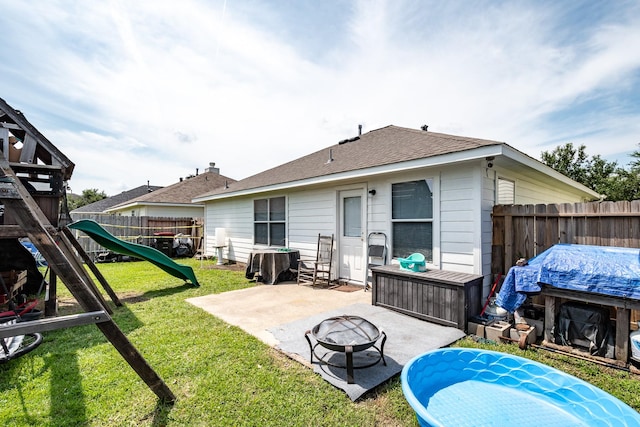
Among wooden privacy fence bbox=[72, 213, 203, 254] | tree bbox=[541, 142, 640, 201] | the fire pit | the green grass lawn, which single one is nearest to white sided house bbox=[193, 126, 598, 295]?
the green grass lawn

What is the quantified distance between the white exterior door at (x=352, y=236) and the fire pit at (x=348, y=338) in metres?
3.20

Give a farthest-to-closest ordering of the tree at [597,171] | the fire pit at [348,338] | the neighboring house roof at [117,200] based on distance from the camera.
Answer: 1. the neighboring house roof at [117,200]
2. the tree at [597,171]
3. the fire pit at [348,338]

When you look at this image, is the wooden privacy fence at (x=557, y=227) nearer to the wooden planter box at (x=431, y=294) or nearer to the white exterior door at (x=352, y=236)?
the wooden planter box at (x=431, y=294)

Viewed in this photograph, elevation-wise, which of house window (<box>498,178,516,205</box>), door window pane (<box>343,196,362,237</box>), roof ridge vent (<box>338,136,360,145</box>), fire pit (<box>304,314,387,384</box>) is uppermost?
roof ridge vent (<box>338,136,360,145</box>)

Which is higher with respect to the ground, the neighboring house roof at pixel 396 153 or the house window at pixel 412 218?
the neighboring house roof at pixel 396 153

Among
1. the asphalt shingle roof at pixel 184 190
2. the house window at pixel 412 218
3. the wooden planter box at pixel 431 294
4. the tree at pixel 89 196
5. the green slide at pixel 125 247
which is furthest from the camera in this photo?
the tree at pixel 89 196

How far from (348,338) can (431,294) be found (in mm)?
1902

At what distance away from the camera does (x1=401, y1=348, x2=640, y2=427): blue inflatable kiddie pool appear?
2006 millimetres

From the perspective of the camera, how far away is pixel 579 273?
116 inches

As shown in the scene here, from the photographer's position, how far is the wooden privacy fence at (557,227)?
349 centimetres

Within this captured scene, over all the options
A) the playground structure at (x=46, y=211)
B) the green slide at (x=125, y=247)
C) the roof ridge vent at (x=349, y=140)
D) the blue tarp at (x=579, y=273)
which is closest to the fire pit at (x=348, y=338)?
the playground structure at (x=46, y=211)

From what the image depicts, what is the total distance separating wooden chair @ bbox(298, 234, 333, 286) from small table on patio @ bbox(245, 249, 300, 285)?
317mm

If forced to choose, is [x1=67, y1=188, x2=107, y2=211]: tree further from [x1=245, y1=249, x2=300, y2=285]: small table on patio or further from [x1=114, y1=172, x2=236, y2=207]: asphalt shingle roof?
[x1=245, y1=249, x2=300, y2=285]: small table on patio

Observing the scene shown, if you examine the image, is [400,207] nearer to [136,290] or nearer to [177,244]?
[136,290]
